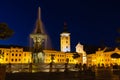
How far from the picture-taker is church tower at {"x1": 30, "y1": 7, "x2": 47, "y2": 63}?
136ft

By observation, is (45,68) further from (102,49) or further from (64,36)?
(64,36)

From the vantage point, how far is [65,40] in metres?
143

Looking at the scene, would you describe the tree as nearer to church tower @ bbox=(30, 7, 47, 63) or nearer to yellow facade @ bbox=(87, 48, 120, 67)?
church tower @ bbox=(30, 7, 47, 63)

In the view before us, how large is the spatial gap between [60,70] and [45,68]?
1993 mm

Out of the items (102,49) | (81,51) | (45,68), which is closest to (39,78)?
(45,68)

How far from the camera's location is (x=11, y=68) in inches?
1182

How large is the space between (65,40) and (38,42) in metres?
99.1

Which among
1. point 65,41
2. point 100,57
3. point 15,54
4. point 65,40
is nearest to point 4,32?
point 15,54

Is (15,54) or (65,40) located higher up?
(65,40)

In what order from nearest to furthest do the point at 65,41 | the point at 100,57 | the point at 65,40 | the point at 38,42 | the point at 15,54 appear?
1. the point at 38,42
2. the point at 15,54
3. the point at 100,57
4. the point at 65,41
5. the point at 65,40

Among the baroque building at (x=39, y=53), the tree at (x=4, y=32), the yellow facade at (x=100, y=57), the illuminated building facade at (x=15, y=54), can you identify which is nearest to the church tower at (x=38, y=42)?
the baroque building at (x=39, y=53)

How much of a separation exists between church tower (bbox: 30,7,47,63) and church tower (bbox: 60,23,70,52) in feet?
307

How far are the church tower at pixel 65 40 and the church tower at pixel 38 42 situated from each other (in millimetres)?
93636

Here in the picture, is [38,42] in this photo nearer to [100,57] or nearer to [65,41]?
[100,57]
